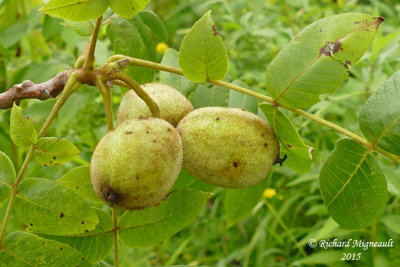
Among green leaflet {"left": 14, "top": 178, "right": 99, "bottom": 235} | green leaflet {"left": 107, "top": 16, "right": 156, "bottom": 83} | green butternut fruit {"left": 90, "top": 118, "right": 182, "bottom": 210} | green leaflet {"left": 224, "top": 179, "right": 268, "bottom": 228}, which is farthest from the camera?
green leaflet {"left": 107, "top": 16, "right": 156, "bottom": 83}

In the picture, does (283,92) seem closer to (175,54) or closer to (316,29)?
(316,29)

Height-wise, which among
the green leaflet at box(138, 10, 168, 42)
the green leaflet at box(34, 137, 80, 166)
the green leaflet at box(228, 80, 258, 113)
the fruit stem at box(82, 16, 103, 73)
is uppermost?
the fruit stem at box(82, 16, 103, 73)

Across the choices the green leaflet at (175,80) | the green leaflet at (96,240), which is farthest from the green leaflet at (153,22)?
the green leaflet at (96,240)

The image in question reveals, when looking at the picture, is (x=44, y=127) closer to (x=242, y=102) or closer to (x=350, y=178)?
(x=242, y=102)

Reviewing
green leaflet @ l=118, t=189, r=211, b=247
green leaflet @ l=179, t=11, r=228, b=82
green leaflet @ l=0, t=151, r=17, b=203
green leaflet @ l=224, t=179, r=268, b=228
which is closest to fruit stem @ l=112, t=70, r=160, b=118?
green leaflet @ l=179, t=11, r=228, b=82

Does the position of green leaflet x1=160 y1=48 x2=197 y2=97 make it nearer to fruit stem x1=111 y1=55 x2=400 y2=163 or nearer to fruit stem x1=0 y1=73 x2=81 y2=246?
fruit stem x1=111 y1=55 x2=400 y2=163

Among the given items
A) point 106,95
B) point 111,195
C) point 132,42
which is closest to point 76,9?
point 106,95
